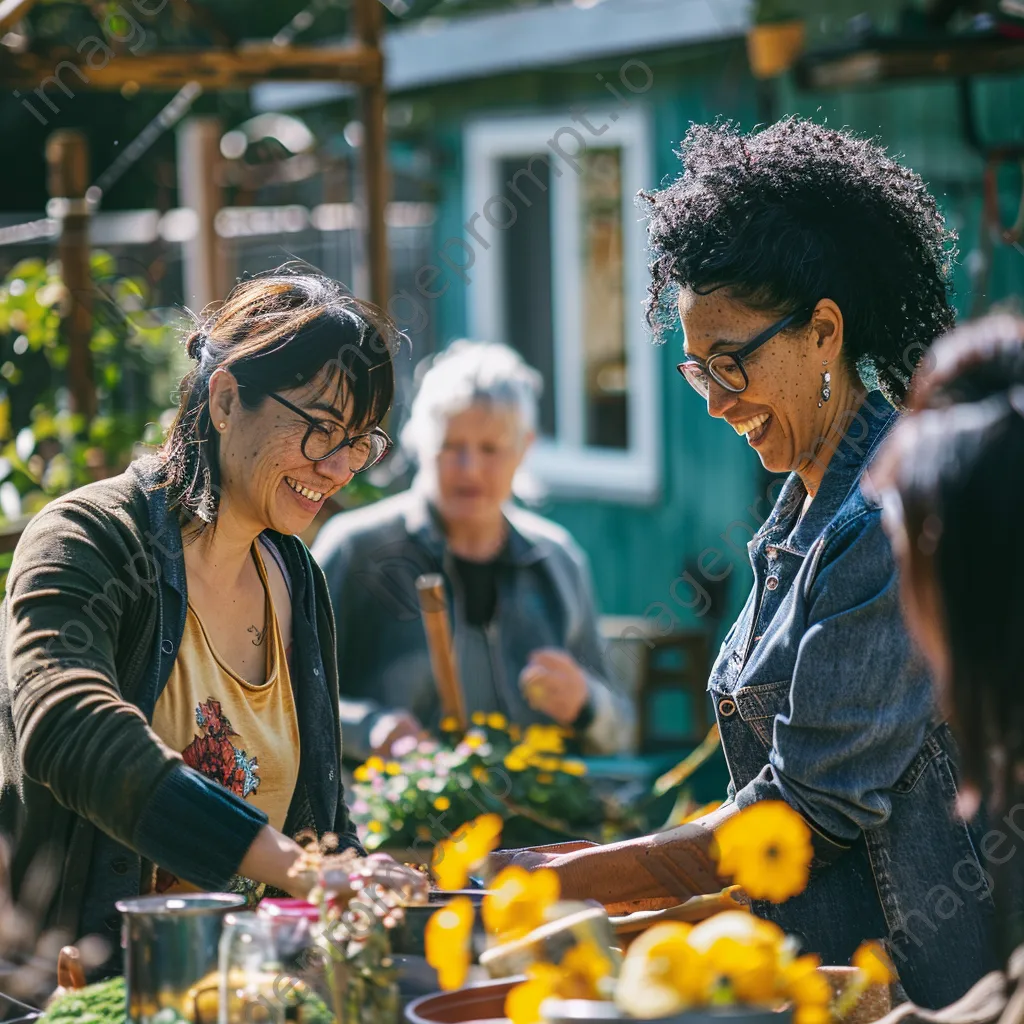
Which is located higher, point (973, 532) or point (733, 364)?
point (733, 364)

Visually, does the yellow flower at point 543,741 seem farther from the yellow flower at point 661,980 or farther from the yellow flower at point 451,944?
the yellow flower at point 661,980

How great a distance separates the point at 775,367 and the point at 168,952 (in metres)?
1.17

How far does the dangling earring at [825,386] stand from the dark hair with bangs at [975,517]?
86 cm

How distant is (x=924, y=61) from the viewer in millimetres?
4832

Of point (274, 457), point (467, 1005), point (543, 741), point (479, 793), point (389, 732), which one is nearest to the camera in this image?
point (467, 1005)

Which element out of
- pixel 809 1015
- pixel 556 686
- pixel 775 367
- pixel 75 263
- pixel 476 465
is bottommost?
pixel 556 686

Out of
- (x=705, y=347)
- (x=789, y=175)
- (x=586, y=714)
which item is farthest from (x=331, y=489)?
(x=586, y=714)

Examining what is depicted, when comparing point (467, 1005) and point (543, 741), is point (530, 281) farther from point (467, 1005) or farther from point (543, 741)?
point (467, 1005)

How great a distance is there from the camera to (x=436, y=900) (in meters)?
1.74

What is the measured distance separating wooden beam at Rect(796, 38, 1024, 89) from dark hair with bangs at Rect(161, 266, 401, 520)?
297cm

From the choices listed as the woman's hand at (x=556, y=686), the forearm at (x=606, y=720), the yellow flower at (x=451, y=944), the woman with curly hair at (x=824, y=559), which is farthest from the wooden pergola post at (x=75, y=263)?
the yellow flower at (x=451, y=944)

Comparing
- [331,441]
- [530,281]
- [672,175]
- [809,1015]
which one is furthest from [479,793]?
[530,281]

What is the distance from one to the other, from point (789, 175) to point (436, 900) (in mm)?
1154

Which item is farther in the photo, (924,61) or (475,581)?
(924,61)
